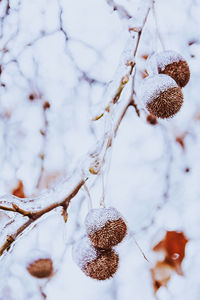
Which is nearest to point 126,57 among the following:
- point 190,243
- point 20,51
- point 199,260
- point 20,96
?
point 20,51

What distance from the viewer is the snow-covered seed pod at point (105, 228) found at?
0.78 m

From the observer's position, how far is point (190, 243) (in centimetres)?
240

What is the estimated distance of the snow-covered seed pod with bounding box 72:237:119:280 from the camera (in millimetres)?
805

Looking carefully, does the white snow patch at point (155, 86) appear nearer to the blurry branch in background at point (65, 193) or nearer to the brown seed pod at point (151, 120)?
the blurry branch in background at point (65, 193)

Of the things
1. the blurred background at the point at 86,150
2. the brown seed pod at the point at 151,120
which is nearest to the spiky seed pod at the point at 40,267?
the blurred background at the point at 86,150

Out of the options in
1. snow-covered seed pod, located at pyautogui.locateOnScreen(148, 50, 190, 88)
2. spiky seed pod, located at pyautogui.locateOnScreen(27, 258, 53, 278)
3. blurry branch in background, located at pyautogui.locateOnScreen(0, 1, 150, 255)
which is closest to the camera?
blurry branch in background, located at pyautogui.locateOnScreen(0, 1, 150, 255)

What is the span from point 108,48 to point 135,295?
5.01ft

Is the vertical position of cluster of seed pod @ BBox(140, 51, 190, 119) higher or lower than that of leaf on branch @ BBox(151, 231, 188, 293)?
higher

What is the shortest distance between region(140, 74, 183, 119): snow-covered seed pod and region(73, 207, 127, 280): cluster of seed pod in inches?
9.8

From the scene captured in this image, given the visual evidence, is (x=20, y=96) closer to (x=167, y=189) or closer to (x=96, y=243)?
(x=167, y=189)

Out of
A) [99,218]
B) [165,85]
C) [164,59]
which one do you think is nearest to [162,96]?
[165,85]

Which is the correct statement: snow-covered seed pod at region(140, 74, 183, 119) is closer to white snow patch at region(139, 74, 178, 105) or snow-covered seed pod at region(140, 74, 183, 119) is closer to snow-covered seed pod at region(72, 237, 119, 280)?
white snow patch at region(139, 74, 178, 105)

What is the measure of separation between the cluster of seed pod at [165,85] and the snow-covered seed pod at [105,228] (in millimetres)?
251

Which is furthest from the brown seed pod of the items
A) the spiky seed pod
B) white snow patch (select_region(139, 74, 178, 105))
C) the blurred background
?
white snow patch (select_region(139, 74, 178, 105))
